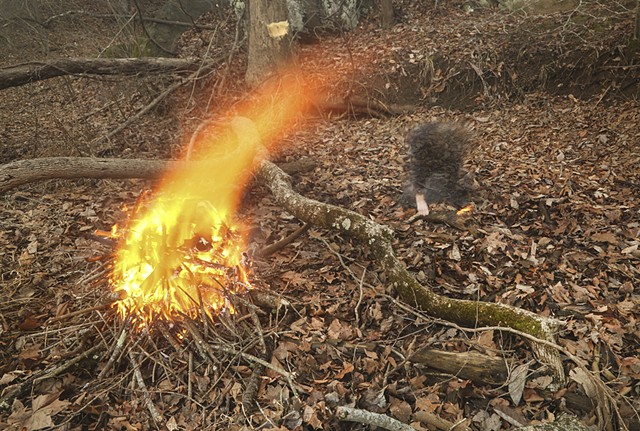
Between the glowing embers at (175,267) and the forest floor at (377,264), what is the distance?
0.22m

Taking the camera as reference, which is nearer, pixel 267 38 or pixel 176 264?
pixel 176 264

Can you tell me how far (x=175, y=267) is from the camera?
13.2 feet

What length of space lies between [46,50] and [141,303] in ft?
42.7

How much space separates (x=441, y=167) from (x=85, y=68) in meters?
8.08

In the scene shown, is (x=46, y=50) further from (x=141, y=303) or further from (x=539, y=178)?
(x=539, y=178)

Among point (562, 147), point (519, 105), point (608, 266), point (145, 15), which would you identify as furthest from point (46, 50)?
point (608, 266)

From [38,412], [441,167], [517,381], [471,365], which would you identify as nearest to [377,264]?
[471,365]

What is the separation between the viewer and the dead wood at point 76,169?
15.6 ft

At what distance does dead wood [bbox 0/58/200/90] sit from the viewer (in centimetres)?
802

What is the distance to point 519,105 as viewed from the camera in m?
8.26

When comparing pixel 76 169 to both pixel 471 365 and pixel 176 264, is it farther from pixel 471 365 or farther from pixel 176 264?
pixel 471 365

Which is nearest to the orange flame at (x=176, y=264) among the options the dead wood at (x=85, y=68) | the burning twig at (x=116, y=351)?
the burning twig at (x=116, y=351)

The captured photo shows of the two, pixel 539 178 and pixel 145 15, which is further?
pixel 145 15

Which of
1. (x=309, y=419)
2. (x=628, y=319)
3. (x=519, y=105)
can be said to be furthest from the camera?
(x=519, y=105)
